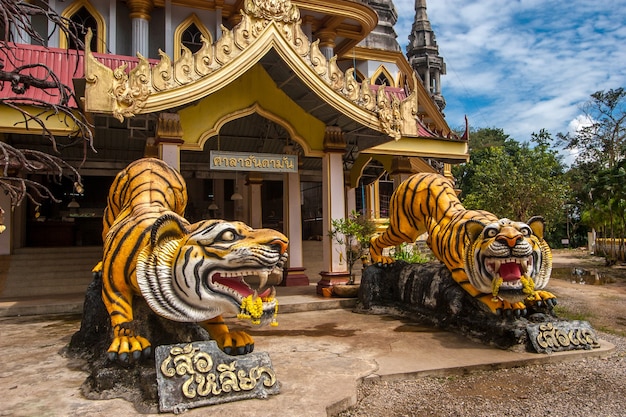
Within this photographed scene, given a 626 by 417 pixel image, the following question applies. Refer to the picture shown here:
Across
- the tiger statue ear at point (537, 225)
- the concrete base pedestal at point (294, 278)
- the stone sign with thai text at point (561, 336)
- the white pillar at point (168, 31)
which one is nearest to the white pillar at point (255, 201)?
the concrete base pedestal at point (294, 278)

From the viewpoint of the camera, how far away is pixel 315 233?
19.2m

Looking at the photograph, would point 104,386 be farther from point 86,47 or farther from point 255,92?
point 255,92

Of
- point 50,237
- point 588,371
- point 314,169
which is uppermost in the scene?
point 314,169

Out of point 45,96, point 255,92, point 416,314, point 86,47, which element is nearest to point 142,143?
point 45,96

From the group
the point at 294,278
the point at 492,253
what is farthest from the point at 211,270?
the point at 294,278

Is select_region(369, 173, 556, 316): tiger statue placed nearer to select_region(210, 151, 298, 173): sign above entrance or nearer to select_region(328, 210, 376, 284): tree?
select_region(328, 210, 376, 284): tree

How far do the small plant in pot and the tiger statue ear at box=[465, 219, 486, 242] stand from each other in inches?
134

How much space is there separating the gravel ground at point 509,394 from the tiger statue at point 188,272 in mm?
1236

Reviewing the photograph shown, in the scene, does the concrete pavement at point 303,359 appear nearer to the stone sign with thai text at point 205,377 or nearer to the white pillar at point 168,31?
the stone sign with thai text at point 205,377

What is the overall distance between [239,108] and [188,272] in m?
5.64

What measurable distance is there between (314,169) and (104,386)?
453 inches

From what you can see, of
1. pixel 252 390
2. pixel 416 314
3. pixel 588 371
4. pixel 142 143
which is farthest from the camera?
pixel 142 143

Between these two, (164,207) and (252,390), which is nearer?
(252,390)

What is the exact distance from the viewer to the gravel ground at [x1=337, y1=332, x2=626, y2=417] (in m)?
4.16
